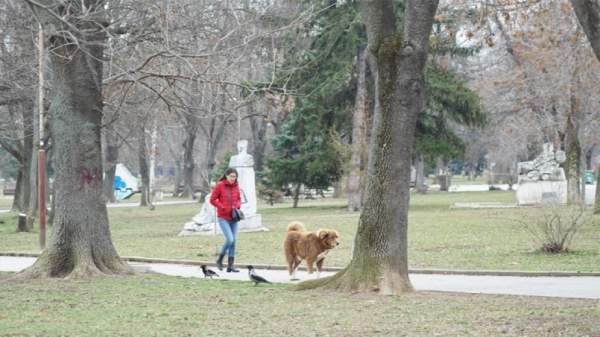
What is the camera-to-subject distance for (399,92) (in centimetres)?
1241

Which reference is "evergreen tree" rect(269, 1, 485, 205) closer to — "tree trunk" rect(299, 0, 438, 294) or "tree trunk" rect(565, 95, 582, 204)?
"tree trunk" rect(565, 95, 582, 204)

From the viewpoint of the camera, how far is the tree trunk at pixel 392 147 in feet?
40.6

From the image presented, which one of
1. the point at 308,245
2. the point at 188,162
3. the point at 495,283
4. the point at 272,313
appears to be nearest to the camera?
the point at 272,313

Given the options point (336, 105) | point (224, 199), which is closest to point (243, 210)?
point (224, 199)

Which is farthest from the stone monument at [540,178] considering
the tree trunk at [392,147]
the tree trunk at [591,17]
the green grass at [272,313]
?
the tree trunk at [591,17]

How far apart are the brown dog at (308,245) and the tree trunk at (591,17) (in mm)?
6601

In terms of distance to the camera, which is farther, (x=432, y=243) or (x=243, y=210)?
(x=243, y=210)

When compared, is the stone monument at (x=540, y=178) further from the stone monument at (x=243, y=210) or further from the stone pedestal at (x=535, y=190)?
the stone monument at (x=243, y=210)

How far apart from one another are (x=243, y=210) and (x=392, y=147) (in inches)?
664

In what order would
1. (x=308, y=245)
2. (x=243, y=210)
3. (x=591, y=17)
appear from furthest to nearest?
(x=243, y=210)
(x=308, y=245)
(x=591, y=17)

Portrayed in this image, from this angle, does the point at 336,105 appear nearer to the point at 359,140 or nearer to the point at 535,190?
the point at 359,140

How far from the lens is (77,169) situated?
15.7 meters

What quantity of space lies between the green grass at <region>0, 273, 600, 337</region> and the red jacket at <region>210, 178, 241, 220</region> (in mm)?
3001

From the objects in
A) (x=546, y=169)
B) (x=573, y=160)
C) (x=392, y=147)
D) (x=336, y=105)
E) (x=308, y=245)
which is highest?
(x=336, y=105)
